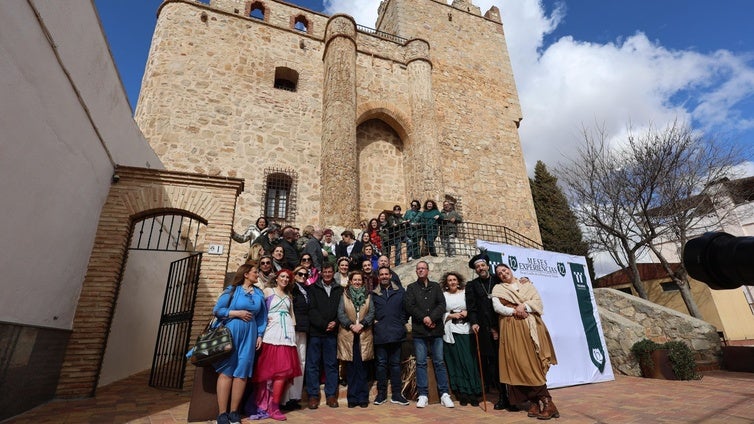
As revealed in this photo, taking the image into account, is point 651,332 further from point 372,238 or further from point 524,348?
point 372,238

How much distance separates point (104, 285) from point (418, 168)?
9.23 m

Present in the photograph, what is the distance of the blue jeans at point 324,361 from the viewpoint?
14.1 feet

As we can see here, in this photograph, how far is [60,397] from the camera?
4.59m

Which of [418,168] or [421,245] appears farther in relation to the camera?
[418,168]

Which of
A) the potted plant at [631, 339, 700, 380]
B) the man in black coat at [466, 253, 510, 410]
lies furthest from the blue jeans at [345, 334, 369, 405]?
the potted plant at [631, 339, 700, 380]

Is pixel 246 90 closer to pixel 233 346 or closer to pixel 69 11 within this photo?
pixel 69 11

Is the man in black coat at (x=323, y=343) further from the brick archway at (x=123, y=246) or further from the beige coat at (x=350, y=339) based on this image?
the brick archway at (x=123, y=246)

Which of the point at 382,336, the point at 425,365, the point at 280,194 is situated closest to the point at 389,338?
the point at 382,336

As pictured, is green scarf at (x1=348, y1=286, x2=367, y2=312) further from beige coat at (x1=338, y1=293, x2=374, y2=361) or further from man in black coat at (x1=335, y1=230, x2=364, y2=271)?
man in black coat at (x1=335, y1=230, x2=364, y2=271)

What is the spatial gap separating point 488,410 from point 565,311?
290 centimetres

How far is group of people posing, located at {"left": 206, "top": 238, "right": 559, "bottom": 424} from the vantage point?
3865 mm

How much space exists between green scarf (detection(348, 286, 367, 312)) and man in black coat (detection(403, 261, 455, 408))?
0.55m

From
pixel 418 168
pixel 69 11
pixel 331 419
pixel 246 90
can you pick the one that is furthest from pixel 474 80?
pixel 331 419

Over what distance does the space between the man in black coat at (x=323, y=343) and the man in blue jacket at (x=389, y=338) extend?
1.71ft
